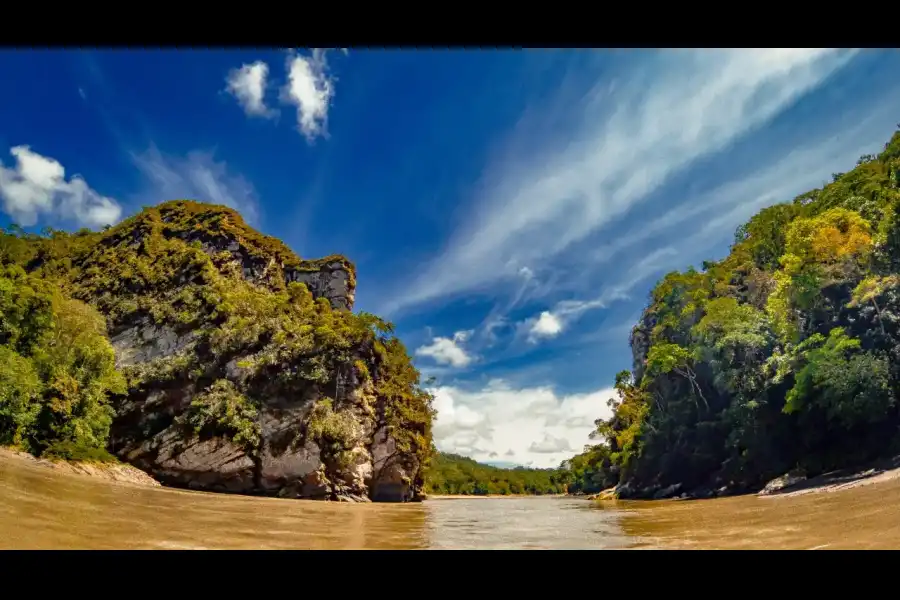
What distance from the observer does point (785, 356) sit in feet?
64.9

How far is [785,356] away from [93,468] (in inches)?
1098

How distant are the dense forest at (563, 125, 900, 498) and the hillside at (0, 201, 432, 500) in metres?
18.0

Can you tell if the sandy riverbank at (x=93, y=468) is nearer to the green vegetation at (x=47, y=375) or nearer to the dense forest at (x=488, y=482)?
the green vegetation at (x=47, y=375)

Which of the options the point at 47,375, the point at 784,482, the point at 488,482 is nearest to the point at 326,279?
the point at 47,375

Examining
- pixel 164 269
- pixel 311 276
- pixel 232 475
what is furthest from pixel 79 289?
pixel 232 475

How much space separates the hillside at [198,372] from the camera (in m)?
19.5

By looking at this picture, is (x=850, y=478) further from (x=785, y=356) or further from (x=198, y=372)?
(x=198, y=372)

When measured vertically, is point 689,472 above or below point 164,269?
below

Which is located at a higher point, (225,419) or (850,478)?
(225,419)
